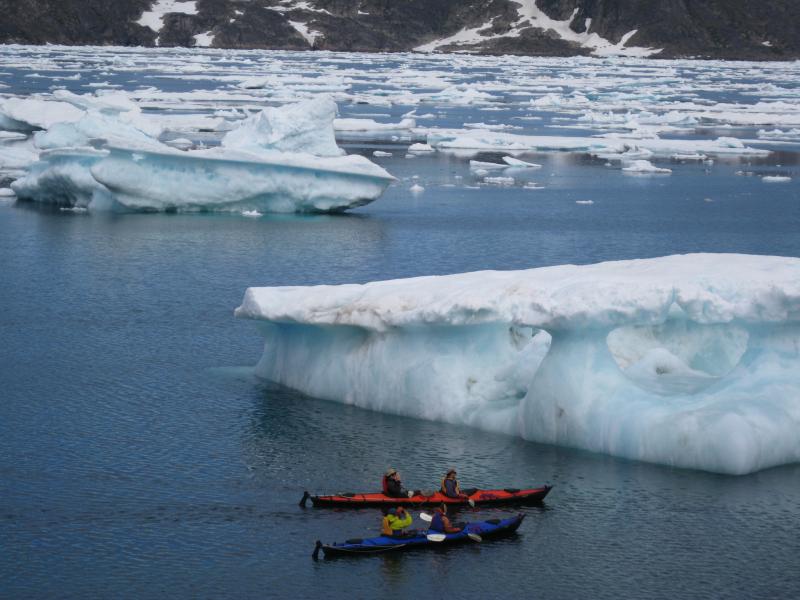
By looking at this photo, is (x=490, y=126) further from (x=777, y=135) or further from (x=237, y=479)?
(x=237, y=479)

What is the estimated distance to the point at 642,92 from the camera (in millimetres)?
67688

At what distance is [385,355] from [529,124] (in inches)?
1455

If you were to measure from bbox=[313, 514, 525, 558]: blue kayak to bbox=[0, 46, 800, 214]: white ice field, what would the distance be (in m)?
17.1

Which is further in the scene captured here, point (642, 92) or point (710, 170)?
point (642, 92)

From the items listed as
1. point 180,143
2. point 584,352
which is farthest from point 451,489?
point 180,143

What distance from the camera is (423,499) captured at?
12.0 m

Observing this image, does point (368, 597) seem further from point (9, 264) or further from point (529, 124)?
point (529, 124)

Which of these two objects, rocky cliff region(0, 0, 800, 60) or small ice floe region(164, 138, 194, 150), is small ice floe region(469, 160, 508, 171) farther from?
rocky cliff region(0, 0, 800, 60)

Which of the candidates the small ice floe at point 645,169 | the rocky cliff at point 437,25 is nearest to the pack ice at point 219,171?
the small ice floe at point 645,169

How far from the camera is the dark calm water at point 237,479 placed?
10.7 m

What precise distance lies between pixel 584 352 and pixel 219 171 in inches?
633

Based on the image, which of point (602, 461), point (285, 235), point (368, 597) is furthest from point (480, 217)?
point (368, 597)

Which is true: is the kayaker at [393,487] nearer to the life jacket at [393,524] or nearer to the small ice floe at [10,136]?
the life jacket at [393,524]

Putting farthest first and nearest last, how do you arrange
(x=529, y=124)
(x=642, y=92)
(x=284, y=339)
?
→ (x=642, y=92)
(x=529, y=124)
(x=284, y=339)
